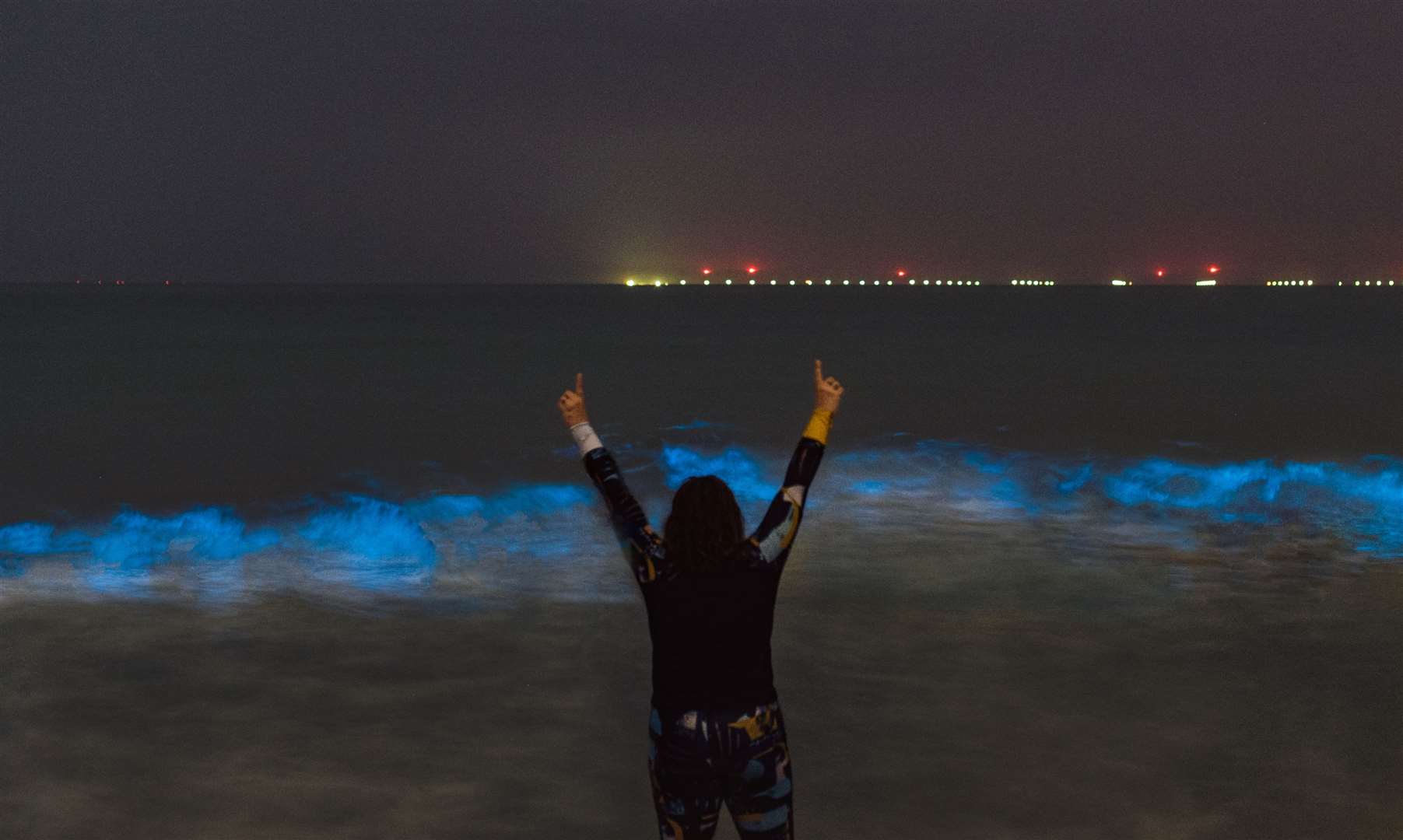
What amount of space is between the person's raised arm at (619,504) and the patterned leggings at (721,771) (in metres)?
0.49

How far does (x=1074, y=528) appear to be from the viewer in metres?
19.2

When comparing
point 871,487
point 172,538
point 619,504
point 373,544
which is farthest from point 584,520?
point 619,504

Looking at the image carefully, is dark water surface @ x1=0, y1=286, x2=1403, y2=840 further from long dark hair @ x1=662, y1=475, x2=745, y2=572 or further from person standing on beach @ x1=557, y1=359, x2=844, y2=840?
long dark hair @ x1=662, y1=475, x2=745, y2=572

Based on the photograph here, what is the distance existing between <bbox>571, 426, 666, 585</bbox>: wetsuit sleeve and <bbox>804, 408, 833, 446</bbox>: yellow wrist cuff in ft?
2.16

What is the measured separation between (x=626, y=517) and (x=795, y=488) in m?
0.57

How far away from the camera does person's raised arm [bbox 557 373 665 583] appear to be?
4270mm

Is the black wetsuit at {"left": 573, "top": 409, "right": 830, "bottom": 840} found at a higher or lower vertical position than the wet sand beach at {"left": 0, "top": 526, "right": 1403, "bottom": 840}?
higher

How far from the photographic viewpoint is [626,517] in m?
4.47

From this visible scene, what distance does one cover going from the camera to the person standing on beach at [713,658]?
4188 millimetres

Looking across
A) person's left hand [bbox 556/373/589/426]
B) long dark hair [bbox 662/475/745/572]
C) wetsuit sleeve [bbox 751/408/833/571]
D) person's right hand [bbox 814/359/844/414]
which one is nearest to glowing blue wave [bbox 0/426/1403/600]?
person's left hand [bbox 556/373/589/426]

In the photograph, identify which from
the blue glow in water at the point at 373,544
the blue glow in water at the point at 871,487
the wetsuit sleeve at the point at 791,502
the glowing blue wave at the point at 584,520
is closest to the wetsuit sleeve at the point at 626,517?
the wetsuit sleeve at the point at 791,502

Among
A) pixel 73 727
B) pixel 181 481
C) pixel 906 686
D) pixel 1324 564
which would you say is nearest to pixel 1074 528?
pixel 1324 564

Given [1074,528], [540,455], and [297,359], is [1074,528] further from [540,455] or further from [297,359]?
[297,359]

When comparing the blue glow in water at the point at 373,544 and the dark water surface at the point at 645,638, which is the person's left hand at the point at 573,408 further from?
the blue glow in water at the point at 373,544
